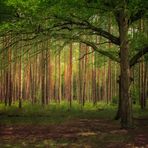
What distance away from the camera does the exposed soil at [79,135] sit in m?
13.8

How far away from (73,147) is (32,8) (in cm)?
716

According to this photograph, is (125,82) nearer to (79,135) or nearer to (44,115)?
(79,135)

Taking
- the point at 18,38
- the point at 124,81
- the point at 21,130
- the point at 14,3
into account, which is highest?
the point at 14,3

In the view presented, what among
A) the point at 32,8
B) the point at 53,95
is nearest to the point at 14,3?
the point at 32,8

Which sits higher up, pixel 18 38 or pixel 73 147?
pixel 18 38

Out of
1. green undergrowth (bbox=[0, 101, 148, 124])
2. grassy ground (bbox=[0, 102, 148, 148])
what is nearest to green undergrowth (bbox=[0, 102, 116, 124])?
green undergrowth (bbox=[0, 101, 148, 124])

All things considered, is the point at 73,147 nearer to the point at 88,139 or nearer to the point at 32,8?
the point at 88,139

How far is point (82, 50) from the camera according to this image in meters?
46.2

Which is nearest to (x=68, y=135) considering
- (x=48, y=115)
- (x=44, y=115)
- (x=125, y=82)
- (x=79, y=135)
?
(x=79, y=135)

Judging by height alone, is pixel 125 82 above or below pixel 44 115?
above

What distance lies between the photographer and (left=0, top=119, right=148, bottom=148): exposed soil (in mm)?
13789

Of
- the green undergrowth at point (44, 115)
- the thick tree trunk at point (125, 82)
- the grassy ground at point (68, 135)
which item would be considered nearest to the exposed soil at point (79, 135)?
the grassy ground at point (68, 135)

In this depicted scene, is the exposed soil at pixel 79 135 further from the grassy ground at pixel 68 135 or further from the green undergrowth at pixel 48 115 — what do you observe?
the green undergrowth at pixel 48 115

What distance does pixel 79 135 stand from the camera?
15773 millimetres
